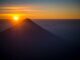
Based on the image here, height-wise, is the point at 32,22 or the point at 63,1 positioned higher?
the point at 63,1

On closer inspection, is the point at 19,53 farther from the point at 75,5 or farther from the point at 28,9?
the point at 75,5

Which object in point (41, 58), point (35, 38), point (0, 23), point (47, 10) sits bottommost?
point (41, 58)

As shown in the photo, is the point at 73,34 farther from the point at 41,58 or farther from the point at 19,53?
the point at 19,53

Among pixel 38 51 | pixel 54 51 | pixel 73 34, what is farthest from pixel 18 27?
pixel 73 34

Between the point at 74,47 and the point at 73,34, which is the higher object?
the point at 73,34

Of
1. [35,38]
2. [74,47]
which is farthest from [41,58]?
[74,47]
